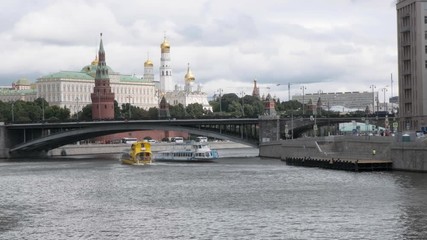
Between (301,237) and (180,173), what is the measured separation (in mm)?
48607

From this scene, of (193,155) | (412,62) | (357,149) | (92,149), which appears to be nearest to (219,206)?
(357,149)

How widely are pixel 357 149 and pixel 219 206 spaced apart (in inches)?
1543

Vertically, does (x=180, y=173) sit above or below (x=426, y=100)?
below

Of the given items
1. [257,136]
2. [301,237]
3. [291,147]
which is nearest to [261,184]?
[301,237]

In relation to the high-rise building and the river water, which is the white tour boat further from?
the river water

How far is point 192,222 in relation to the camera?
5188 centimetres

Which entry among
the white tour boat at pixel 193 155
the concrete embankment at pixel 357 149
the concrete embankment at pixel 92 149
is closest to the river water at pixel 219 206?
the concrete embankment at pixel 357 149

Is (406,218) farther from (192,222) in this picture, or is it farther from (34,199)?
(34,199)

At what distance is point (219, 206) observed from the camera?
5912 centimetres

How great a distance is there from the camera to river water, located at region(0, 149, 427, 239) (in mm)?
48081

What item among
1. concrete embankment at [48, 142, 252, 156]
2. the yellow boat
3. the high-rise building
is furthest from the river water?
concrete embankment at [48, 142, 252, 156]

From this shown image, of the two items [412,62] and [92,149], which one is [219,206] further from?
[92,149]

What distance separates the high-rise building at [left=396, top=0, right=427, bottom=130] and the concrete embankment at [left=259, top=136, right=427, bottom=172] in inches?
378

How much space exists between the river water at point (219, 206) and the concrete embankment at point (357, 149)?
212 centimetres
